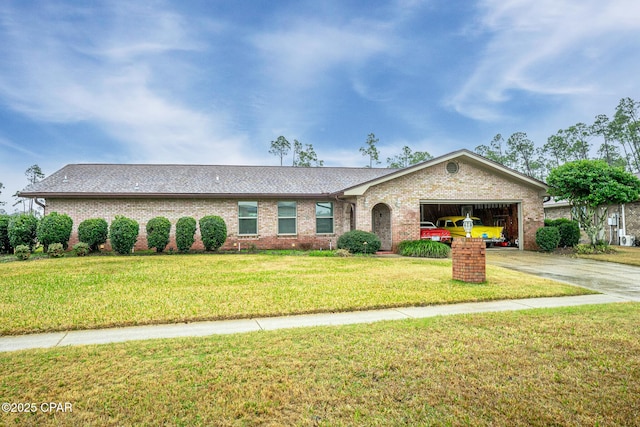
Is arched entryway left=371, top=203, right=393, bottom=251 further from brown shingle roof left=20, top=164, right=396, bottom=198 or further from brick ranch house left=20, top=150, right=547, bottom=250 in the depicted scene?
brown shingle roof left=20, top=164, right=396, bottom=198

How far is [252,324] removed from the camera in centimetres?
534

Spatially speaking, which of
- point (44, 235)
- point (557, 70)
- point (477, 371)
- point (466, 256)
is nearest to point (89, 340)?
point (477, 371)

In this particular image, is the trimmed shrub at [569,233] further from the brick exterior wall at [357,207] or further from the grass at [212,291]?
the grass at [212,291]

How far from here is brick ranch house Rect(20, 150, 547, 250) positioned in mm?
16766

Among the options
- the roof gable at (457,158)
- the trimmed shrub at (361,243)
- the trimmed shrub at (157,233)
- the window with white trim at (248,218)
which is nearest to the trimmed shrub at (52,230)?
the trimmed shrub at (157,233)

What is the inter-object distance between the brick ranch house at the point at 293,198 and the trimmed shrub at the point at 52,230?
1.60 meters

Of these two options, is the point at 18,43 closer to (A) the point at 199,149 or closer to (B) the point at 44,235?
(B) the point at 44,235

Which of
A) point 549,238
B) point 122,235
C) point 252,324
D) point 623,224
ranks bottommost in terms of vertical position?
point 252,324

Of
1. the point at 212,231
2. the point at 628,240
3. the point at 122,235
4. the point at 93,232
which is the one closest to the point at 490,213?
the point at 628,240

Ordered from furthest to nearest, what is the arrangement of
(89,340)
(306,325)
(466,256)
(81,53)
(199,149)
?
(199,149), (81,53), (466,256), (306,325), (89,340)

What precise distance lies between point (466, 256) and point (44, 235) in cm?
1576

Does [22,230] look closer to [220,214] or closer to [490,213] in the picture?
[220,214]

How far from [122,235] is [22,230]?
431 cm

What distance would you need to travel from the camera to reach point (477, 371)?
3.48 metres
